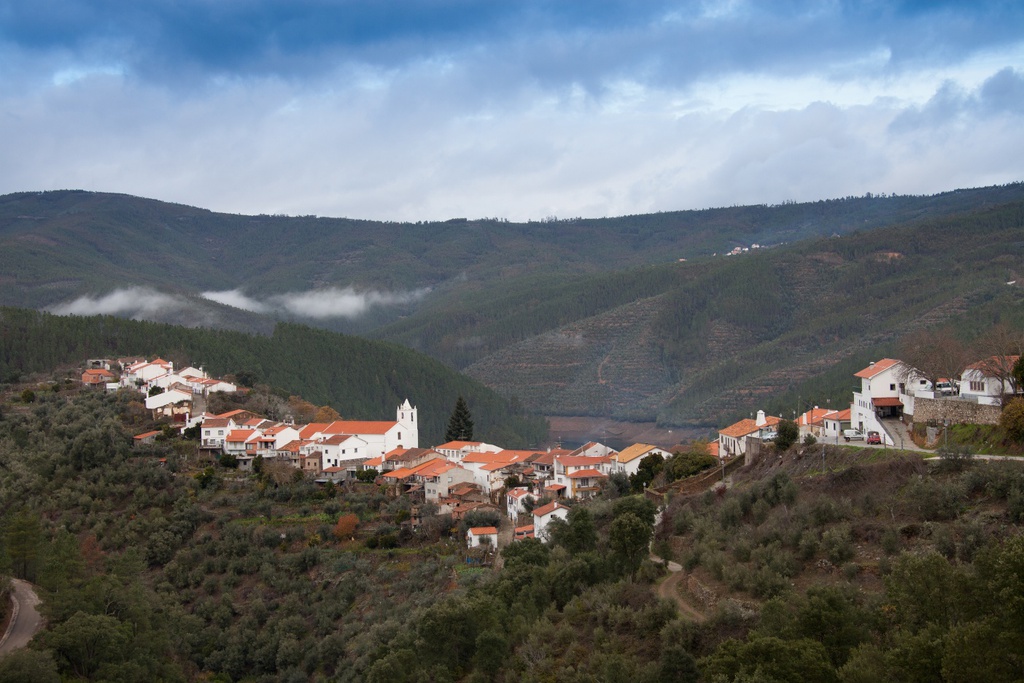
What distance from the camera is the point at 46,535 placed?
51312 millimetres

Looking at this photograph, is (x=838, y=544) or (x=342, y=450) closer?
(x=838, y=544)

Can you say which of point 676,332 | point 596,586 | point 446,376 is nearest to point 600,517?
point 596,586

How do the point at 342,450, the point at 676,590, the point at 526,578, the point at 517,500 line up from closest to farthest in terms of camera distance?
the point at 676,590
the point at 526,578
the point at 517,500
the point at 342,450

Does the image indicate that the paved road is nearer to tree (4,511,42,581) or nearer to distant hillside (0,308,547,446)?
tree (4,511,42,581)

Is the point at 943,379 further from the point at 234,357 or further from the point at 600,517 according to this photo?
the point at 234,357

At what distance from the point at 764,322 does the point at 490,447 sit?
348 ft

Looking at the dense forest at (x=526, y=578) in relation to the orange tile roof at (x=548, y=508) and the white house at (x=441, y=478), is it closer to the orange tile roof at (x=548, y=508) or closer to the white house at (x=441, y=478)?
the white house at (x=441, y=478)

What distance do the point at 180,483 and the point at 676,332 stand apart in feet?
372

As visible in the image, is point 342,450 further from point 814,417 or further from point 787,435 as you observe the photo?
point 787,435

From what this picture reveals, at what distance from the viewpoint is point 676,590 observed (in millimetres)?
29750

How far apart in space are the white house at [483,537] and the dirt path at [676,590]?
15511mm

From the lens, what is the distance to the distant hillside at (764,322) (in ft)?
381

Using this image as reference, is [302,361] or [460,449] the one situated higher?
[302,361]

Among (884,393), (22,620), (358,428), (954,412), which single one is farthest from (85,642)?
(358,428)
